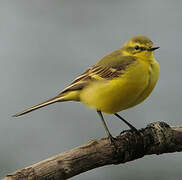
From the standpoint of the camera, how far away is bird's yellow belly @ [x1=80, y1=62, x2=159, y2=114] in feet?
11.0

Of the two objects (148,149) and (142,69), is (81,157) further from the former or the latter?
(142,69)

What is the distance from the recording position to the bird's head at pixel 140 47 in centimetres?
362

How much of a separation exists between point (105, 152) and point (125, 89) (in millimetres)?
582

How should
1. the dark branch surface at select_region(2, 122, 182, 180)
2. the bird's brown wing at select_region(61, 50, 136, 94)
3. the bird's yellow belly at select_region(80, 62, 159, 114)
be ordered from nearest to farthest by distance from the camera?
the dark branch surface at select_region(2, 122, 182, 180), the bird's yellow belly at select_region(80, 62, 159, 114), the bird's brown wing at select_region(61, 50, 136, 94)

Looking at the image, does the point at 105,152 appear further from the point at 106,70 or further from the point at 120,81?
the point at 106,70

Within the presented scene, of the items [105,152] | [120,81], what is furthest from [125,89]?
[105,152]

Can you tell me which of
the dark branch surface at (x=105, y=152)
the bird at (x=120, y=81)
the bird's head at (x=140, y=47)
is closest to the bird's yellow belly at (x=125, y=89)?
the bird at (x=120, y=81)

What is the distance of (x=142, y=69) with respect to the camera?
346 centimetres

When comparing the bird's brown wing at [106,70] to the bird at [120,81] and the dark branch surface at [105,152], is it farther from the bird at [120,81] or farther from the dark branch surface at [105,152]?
the dark branch surface at [105,152]

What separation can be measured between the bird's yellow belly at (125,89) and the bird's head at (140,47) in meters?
0.13

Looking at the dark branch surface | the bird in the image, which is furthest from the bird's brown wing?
the dark branch surface

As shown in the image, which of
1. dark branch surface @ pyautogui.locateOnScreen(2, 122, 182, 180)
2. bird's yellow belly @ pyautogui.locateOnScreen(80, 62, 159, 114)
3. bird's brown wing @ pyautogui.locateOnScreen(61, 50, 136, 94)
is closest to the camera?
dark branch surface @ pyautogui.locateOnScreen(2, 122, 182, 180)

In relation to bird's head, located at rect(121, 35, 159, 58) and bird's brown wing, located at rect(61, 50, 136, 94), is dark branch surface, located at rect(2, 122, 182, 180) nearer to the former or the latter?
bird's brown wing, located at rect(61, 50, 136, 94)

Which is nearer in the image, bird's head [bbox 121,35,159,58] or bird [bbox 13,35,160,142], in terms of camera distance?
bird [bbox 13,35,160,142]
